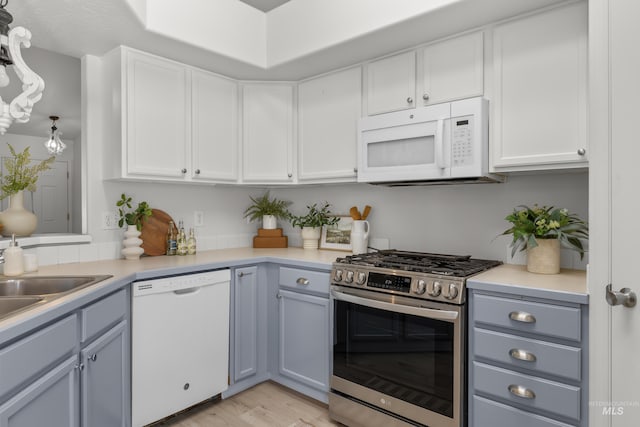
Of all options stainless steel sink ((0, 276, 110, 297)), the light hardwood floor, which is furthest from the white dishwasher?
stainless steel sink ((0, 276, 110, 297))

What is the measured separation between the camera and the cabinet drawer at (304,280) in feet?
7.72

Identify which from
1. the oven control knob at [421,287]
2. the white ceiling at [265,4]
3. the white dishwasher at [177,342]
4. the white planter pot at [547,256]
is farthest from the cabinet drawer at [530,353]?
the white ceiling at [265,4]

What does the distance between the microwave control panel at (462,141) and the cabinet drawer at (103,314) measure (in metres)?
1.84

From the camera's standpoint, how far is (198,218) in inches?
119

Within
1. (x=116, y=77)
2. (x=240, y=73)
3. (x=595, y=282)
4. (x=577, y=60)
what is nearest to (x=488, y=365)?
(x=595, y=282)

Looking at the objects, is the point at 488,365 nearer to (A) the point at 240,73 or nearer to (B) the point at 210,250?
(B) the point at 210,250

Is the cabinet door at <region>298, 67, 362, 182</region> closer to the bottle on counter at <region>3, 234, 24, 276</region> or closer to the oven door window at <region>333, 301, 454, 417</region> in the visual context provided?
the oven door window at <region>333, 301, 454, 417</region>

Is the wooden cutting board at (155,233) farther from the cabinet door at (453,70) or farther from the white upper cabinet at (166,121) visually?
the cabinet door at (453,70)

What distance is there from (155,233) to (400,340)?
5.81ft

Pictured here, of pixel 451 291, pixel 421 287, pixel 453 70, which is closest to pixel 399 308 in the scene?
pixel 421 287

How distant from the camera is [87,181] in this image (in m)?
2.44

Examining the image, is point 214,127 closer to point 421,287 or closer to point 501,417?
point 421,287

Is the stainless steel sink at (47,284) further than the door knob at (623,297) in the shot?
Yes

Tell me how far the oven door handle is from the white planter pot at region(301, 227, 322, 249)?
846 millimetres
